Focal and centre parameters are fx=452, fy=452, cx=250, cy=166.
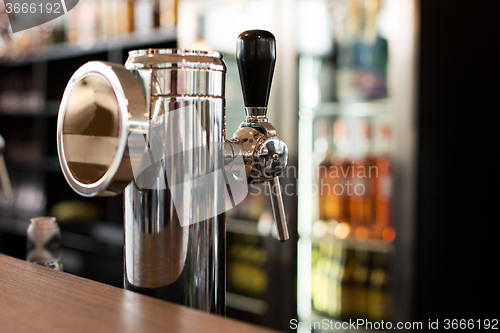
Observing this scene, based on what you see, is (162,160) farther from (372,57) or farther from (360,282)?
(360,282)

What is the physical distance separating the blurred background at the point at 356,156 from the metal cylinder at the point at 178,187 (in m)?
1.05

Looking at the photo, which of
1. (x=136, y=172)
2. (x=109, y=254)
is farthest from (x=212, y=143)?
(x=109, y=254)

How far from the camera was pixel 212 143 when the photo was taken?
13.2 inches

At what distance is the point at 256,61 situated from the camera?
420 mm

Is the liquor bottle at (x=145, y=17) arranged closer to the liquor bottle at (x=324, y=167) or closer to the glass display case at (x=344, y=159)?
the glass display case at (x=344, y=159)

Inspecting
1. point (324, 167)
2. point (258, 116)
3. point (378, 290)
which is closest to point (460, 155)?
point (324, 167)

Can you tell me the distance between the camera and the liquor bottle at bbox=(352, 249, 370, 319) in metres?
2.10

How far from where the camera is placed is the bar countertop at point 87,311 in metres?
0.25

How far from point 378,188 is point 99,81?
72.3 inches

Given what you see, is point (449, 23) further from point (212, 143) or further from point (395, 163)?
point (212, 143)

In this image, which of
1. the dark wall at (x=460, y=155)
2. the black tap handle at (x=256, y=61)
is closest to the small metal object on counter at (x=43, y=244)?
the black tap handle at (x=256, y=61)

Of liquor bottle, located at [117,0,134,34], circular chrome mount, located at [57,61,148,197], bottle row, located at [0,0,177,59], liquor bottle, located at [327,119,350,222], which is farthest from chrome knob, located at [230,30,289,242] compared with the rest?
→ liquor bottle, located at [117,0,134,34]

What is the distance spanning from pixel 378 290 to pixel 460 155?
74 centimetres

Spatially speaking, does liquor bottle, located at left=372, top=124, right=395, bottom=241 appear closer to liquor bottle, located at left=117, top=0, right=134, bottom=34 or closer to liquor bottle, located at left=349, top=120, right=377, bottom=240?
liquor bottle, located at left=349, top=120, right=377, bottom=240
